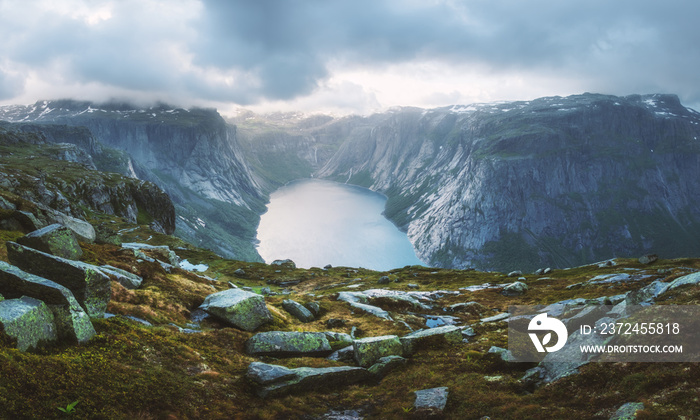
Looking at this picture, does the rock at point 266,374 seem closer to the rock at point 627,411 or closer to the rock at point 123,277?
the rock at point 123,277

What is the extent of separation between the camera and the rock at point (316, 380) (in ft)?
54.5

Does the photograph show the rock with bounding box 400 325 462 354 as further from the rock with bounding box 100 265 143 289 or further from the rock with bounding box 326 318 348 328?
the rock with bounding box 100 265 143 289

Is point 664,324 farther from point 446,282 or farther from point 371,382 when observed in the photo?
point 446,282

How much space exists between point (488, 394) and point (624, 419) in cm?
606

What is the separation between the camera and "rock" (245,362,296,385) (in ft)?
55.3

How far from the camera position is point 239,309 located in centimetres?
2509

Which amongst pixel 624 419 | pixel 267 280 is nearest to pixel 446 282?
pixel 267 280

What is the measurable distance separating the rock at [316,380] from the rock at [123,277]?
1495cm

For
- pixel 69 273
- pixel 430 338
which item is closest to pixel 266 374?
pixel 69 273

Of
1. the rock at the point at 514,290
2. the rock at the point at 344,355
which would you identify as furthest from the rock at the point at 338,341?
the rock at the point at 514,290

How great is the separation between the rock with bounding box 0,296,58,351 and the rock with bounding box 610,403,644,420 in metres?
21.8

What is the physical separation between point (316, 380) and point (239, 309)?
32.3 feet

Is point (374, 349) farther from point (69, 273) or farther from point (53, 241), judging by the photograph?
point (53, 241)

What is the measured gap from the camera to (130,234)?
97.9 m
